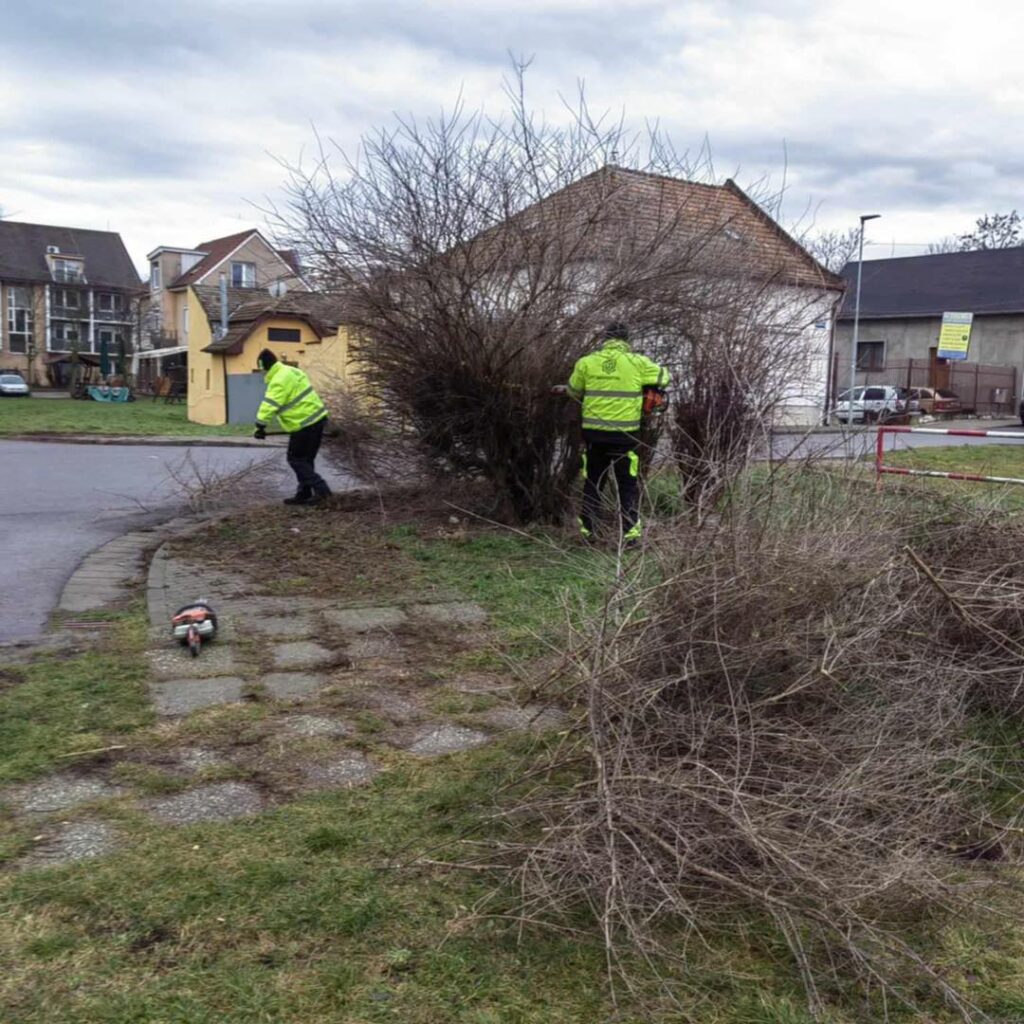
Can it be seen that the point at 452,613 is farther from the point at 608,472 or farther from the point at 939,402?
the point at 939,402

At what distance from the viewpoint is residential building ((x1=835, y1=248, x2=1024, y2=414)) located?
42.8m

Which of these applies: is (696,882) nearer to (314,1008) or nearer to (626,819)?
(626,819)

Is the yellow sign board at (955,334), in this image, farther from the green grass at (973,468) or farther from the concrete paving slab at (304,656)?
the concrete paving slab at (304,656)

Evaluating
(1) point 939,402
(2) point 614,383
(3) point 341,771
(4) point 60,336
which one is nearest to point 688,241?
(2) point 614,383

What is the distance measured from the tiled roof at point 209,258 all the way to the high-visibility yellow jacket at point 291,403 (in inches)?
2144

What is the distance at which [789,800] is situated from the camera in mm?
3041

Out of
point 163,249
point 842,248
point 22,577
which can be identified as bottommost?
point 22,577

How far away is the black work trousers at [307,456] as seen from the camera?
382 inches

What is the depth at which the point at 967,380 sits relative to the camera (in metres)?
42.2

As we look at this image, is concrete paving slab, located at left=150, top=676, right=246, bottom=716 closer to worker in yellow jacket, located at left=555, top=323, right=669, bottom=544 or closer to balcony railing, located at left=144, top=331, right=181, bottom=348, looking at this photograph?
worker in yellow jacket, located at left=555, top=323, right=669, bottom=544

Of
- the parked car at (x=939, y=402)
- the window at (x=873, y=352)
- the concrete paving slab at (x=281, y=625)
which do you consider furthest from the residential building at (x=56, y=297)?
the concrete paving slab at (x=281, y=625)

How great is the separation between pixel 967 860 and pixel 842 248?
7.31 meters

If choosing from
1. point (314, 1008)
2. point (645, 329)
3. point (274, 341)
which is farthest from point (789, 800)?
point (274, 341)

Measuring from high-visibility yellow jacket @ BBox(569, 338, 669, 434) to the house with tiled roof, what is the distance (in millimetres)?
820
